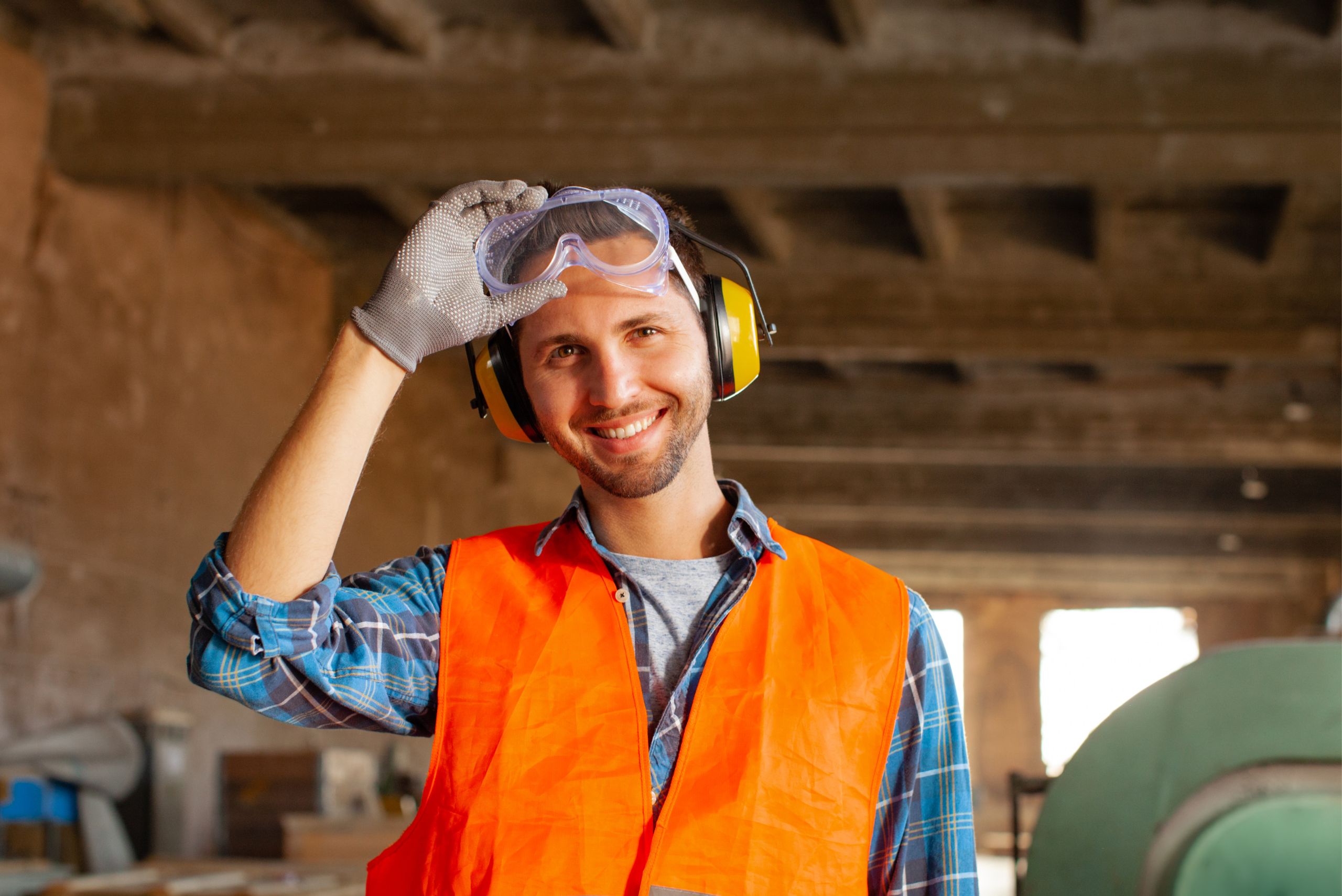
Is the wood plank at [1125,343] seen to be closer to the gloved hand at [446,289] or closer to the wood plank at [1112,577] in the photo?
the gloved hand at [446,289]

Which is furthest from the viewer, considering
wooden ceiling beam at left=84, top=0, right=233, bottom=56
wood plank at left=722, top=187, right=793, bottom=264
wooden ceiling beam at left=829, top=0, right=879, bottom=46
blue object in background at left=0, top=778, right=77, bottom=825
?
wood plank at left=722, top=187, right=793, bottom=264

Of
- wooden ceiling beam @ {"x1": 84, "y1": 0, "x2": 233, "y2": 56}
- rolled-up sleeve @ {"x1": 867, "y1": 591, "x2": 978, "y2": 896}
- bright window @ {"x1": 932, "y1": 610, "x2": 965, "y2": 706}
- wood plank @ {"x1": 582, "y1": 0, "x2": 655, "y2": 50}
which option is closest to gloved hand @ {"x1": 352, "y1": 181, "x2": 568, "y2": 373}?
rolled-up sleeve @ {"x1": 867, "y1": 591, "x2": 978, "y2": 896}

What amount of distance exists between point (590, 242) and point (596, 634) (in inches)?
22.0

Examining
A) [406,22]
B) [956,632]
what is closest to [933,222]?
[406,22]

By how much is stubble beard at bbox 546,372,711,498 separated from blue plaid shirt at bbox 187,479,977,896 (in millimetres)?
102

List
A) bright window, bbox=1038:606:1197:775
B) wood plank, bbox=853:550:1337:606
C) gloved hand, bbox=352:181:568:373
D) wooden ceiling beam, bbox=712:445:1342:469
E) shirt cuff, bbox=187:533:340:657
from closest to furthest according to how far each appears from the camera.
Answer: shirt cuff, bbox=187:533:340:657
gloved hand, bbox=352:181:568:373
wooden ceiling beam, bbox=712:445:1342:469
wood plank, bbox=853:550:1337:606
bright window, bbox=1038:606:1197:775

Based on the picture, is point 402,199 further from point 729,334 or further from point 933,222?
point 729,334

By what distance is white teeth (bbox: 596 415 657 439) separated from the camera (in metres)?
1.71

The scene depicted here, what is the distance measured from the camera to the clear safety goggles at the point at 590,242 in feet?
5.42

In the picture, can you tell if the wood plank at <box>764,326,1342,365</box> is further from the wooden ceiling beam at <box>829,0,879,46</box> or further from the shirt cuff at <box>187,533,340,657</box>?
the shirt cuff at <box>187,533,340,657</box>

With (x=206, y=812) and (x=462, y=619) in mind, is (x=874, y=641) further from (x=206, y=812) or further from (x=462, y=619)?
(x=206, y=812)

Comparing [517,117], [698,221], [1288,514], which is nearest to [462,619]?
[517,117]

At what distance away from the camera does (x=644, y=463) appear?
5.66ft

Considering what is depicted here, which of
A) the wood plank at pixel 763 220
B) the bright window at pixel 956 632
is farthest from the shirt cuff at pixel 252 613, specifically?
the bright window at pixel 956 632
